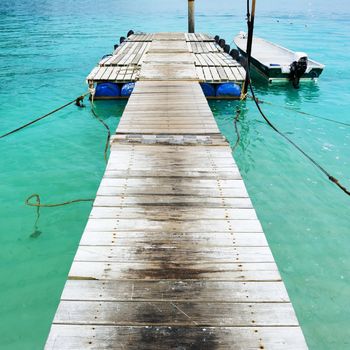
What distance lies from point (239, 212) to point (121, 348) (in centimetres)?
317

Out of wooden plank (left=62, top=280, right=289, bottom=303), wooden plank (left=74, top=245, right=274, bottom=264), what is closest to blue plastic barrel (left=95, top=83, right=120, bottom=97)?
wooden plank (left=74, top=245, right=274, bottom=264)

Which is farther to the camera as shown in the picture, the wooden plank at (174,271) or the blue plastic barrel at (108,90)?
the blue plastic barrel at (108,90)

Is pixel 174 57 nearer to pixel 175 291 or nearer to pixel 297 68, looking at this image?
pixel 297 68

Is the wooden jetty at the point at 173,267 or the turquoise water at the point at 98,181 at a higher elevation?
the wooden jetty at the point at 173,267

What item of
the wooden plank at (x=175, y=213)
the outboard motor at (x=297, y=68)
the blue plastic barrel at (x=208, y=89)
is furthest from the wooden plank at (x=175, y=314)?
the outboard motor at (x=297, y=68)

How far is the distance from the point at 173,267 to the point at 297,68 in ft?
53.7

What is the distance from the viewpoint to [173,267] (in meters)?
4.40

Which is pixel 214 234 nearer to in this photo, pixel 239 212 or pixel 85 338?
pixel 239 212

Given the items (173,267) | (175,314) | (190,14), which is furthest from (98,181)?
(190,14)

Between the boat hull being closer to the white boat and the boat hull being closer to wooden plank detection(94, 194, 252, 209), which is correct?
the white boat

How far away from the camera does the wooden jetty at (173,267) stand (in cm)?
354

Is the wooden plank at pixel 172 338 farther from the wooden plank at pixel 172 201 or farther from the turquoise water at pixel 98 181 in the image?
the wooden plank at pixel 172 201

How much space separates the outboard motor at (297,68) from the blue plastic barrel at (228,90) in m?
4.94

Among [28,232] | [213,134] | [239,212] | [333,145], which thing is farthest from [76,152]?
[333,145]
